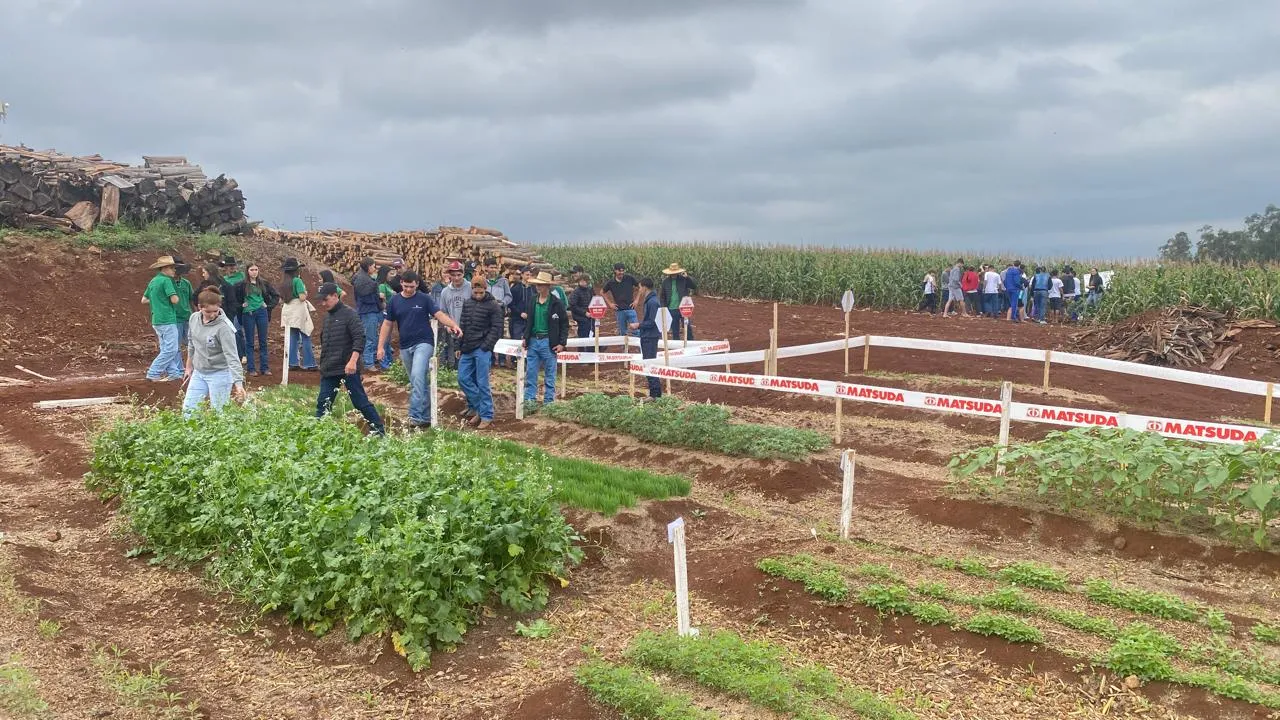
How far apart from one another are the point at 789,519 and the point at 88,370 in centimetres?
1563

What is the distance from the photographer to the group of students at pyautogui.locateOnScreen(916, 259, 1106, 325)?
29344 millimetres

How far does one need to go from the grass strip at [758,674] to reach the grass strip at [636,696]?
19 centimetres

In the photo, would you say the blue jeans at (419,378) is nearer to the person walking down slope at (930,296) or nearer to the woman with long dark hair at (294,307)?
the woman with long dark hair at (294,307)

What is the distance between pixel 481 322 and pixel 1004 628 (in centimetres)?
768

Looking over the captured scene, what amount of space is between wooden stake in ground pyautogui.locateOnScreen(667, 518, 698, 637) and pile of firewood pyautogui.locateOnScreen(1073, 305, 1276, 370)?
722 inches

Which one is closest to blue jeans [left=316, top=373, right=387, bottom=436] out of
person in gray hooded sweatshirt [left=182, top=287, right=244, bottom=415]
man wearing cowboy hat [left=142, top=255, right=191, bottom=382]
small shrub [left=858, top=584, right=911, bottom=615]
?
person in gray hooded sweatshirt [left=182, top=287, right=244, bottom=415]

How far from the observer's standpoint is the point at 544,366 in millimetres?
13094

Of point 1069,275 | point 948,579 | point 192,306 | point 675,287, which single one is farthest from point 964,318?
point 948,579

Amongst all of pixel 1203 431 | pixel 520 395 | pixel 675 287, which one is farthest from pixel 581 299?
pixel 1203 431

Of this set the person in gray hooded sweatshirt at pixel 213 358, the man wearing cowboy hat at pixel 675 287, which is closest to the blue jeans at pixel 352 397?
the person in gray hooded sweatshirt at pixel 213 358

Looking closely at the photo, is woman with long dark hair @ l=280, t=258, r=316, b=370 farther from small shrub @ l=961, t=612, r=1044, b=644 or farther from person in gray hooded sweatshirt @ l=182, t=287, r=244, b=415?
small shrub @ l=961, t=612, r=1044, b=644

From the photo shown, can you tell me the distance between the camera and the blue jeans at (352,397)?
10250mm

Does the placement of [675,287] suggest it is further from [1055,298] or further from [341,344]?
[1055,298]

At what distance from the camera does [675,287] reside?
15891 mm
